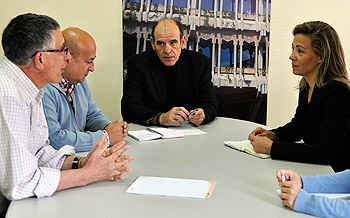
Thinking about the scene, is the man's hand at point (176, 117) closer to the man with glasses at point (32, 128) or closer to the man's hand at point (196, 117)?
the man's hand at point (196, 117)

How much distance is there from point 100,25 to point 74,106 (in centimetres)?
162

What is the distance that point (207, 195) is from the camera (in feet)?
4.24

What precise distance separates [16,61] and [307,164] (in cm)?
136

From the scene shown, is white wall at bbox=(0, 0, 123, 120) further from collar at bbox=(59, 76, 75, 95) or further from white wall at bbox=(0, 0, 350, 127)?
collar at bbox=(59, 76, 75, 95)

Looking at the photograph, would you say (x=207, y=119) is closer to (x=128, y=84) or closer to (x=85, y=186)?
(x=128, y=84)

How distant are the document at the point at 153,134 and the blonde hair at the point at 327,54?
0.90 m

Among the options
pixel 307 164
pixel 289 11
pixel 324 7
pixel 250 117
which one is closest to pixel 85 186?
pixel 307 164

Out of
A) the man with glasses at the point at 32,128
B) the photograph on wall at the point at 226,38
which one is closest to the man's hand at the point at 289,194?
the man with glasses at the point at 32,128

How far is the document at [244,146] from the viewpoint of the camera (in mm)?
1808

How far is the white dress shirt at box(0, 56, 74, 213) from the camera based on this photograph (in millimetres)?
1217

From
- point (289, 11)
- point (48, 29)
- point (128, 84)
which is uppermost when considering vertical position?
point (289, 11)

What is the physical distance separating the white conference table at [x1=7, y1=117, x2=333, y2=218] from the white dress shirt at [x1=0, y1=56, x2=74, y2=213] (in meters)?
0.05

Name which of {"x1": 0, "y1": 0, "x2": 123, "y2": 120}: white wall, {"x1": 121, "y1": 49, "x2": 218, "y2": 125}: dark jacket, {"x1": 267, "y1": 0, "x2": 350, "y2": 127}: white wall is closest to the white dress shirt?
{"x1": 121, "y1": 49, "x2": 218, "y2": 125}: dark jacket

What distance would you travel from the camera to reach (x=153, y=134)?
225cm
